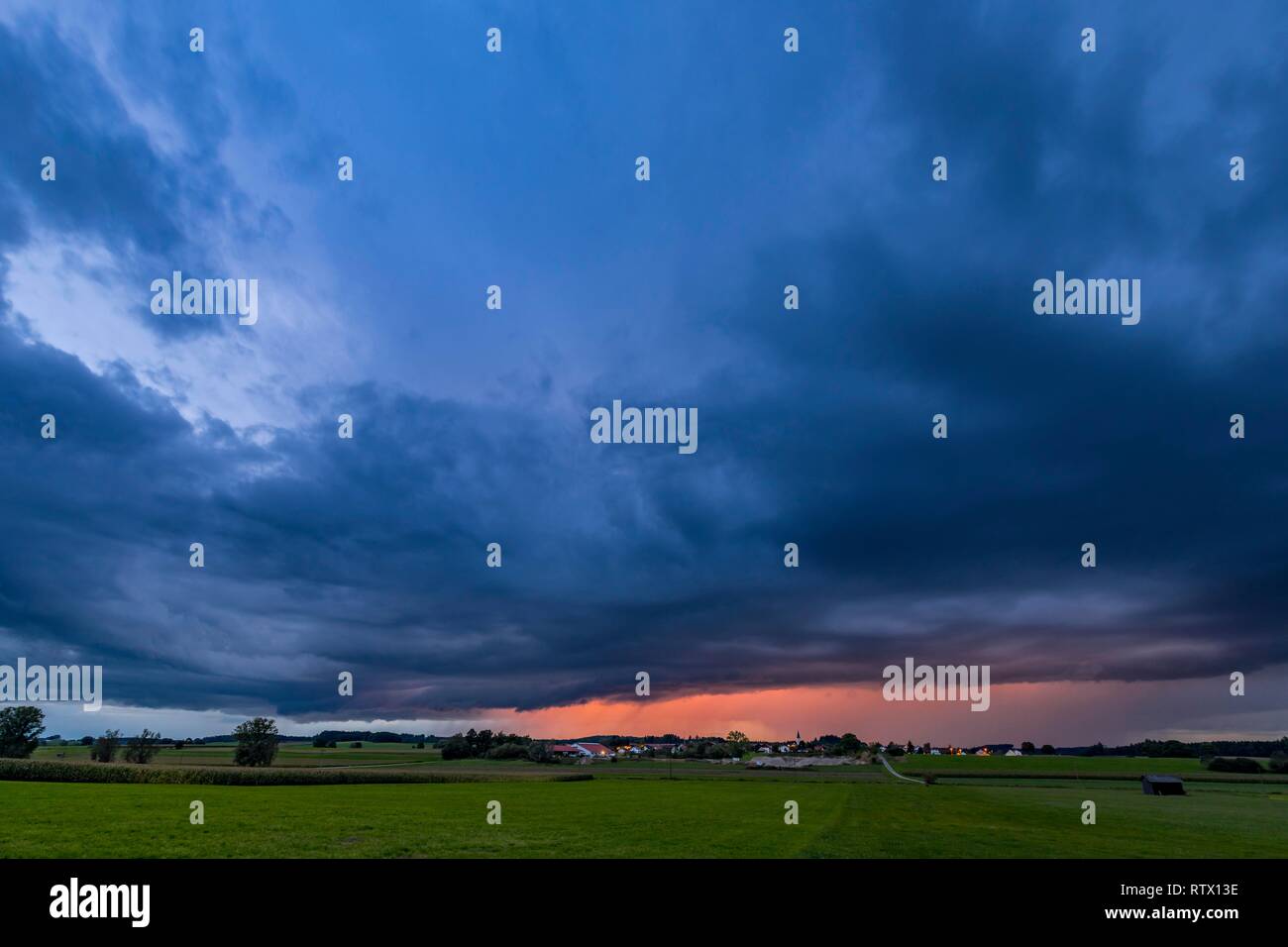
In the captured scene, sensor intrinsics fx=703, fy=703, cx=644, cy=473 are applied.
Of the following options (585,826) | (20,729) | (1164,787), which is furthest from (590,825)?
(20,729)

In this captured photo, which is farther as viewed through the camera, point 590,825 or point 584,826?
point 590,825

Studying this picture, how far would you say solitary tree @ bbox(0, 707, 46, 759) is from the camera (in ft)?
386

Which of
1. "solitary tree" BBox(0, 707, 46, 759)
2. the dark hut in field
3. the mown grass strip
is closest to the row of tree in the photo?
"solitary tree" BBox(0, 707, 46, 759)

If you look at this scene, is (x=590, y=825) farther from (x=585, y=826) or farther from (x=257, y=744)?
(x=257, y=744)

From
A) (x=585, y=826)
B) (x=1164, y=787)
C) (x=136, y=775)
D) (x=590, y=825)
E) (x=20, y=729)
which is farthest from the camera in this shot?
(x=20, y=729)

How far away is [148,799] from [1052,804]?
283 ft

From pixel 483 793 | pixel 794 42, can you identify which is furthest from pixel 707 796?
pixel 794 42

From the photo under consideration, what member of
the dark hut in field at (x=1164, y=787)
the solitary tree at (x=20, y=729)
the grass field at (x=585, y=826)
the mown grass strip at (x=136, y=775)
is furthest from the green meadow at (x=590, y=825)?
the solitary tree at (x=20, y=729)

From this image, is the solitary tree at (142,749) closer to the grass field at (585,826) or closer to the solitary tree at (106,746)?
the solitary tree at (106,746)

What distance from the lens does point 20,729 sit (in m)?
120

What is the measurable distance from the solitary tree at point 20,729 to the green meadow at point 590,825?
66218 millimetres

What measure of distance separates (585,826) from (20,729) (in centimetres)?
12793

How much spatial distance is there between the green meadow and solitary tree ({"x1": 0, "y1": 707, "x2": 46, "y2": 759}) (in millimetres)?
66218

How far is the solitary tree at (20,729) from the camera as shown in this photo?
117562mm
